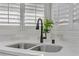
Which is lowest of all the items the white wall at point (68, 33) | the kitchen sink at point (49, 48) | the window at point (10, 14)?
the kitchen sink at point (49, 48)

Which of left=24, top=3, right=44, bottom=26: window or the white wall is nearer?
the white wall

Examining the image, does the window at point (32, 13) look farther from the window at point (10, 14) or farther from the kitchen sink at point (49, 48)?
the kitchen sink at point (49, 48)

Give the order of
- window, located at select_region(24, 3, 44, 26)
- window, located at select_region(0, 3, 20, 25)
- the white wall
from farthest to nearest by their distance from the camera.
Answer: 1. window, located at select_region(24, 3, 44, 26)
2. window, located at select_region(0, 3, 20, 25)
3. the white wall

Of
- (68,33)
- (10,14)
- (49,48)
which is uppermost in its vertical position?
(10,14)

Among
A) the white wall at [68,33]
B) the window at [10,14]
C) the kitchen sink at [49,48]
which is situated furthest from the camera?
the window at [10,14]

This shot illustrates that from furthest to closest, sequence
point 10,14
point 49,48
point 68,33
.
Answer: point 10,14 < point 68,33 < point 49,48

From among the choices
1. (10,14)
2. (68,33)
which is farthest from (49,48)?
(10,14)

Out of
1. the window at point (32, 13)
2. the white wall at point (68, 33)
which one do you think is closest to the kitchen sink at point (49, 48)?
the white wall at point (68, 33)

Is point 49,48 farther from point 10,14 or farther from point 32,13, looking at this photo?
point 10,14

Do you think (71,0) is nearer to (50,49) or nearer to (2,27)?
(50,49)

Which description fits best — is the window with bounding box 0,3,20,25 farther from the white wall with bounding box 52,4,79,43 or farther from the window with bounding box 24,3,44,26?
the white wall with bounding box 52,4,79,43

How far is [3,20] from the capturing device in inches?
91.0

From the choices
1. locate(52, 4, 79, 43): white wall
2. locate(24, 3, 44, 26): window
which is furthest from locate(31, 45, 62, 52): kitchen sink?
locate(24, 3, 44, 26): window

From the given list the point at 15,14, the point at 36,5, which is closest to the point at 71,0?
the point at 36,5
